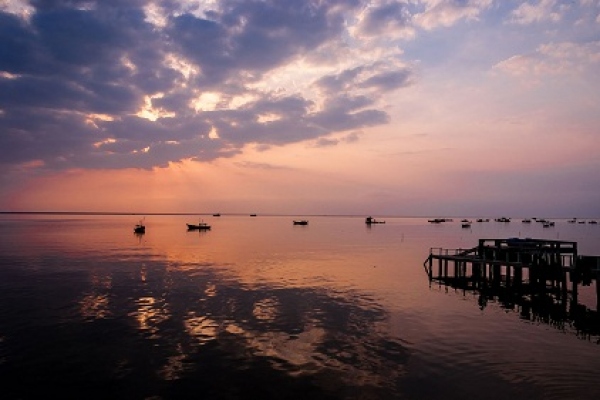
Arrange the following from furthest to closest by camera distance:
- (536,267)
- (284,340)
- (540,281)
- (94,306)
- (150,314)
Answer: (536,267), (540,281), (94,306), (150,314), (284,340)

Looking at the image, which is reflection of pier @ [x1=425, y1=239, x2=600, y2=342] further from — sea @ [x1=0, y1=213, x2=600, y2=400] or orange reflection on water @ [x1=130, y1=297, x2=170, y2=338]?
orange reflection on water @ [x1=130, y1=297, x2=170, y2=338]

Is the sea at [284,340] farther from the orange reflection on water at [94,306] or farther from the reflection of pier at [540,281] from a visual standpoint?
the reflection of pier at [540,281]

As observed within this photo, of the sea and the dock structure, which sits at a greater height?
the dock structure

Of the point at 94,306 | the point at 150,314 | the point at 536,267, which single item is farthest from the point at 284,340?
the point at 536,267

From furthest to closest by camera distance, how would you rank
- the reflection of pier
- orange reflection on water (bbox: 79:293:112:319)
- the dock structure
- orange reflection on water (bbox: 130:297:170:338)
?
the dock structure
the reflection of pier
orange reflection on water (bbox: 79:293:112:319)
orange reflection on water (bbox: 130:297:170:338)

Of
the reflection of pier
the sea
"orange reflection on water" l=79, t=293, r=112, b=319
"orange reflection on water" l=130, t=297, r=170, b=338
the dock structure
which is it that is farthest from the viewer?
the dock structure

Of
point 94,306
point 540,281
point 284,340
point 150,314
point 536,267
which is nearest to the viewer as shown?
point 284,340

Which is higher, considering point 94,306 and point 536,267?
point 536,267

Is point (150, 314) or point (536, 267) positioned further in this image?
point (536, 267)

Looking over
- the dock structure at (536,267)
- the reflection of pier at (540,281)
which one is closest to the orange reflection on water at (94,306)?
the reflection of pier at (540,281)

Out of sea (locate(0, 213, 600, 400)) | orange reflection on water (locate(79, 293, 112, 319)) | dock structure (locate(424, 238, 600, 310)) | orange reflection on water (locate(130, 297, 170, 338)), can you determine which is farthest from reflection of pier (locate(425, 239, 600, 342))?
orange reflection on water (locate(79, 293, 112, 319))

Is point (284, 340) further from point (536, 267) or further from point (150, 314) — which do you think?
point (536, 267)

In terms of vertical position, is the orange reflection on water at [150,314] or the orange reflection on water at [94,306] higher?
the orange reflection on water at [94,306]

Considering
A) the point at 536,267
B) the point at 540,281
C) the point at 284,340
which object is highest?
the point at 536,267
